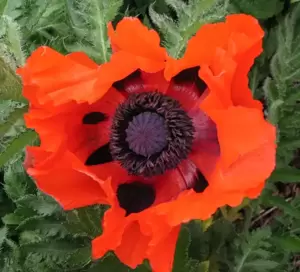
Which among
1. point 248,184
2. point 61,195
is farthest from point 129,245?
point 248,184

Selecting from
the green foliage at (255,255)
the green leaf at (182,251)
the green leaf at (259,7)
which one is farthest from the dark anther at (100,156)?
the green leaf at (259,7)

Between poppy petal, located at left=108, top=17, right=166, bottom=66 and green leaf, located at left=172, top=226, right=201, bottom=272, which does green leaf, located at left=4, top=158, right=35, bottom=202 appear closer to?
green leaf, located at left=172, top=226, right=201, bottom=272

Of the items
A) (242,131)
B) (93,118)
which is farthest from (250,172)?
(93,118)

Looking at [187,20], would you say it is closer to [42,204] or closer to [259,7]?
[259,7]

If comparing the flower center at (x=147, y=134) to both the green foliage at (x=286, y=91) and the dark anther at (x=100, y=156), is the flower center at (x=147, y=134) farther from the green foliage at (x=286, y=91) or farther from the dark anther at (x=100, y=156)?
the green foliage at (x=286, y=91)

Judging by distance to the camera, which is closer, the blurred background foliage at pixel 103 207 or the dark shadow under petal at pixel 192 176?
the dark shadow under petal at pixel 192 176

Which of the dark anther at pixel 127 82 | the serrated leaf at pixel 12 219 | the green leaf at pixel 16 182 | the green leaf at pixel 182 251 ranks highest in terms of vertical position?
the dark anther at pixel 127 82
